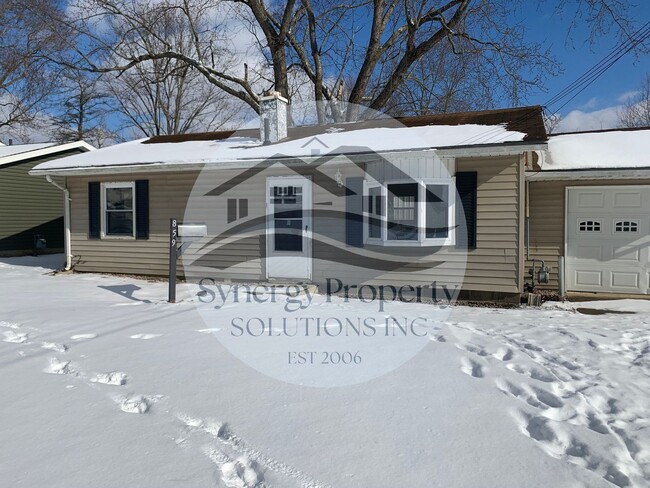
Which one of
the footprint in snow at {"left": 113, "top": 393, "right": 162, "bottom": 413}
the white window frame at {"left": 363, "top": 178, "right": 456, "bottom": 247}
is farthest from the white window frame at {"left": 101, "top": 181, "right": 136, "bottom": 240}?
the footprint in snow at {"left": 113, "top": 393, "right": 162, "bottom": 413}

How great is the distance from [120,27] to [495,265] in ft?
53.7

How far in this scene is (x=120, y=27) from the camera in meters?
16.8

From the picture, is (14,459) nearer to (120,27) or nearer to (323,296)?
A: (323,296)

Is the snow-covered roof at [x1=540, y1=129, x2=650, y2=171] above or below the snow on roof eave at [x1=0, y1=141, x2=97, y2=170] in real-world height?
below

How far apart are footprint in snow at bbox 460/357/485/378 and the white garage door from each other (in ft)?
18.6

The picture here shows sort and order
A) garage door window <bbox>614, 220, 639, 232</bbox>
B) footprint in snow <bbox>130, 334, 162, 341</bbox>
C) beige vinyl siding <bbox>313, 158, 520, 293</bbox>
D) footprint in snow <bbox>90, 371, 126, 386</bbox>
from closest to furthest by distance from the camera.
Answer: footprint in snow <bbox>90, 371, 126, 386</bbox> < footprint in snow <bbox>130, 334, 162, 341</bbox> < beige vinyl siding <bbox>313, 158, 520, 293</bbox> < garage door window <bbox>614, 220, 639, 232</bbox>

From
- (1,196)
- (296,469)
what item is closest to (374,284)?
(296,469)

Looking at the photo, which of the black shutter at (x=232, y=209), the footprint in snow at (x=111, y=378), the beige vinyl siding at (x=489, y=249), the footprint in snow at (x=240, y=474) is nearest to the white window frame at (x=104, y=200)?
the black shutter at (x=232, y=209)

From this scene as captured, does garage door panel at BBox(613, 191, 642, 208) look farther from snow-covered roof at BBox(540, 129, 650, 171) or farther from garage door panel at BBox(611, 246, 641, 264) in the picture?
garage door panel at BBox(611, 246, 641, 264)

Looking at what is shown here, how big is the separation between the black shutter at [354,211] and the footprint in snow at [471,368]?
13.9 feet

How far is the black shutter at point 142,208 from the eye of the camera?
9539 mm

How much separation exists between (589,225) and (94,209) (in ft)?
33.5

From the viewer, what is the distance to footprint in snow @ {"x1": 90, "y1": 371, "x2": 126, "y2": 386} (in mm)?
3477
